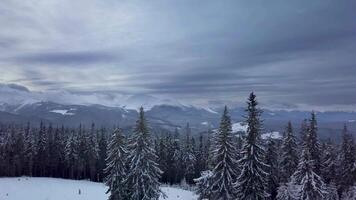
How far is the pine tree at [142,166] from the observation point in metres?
44.3

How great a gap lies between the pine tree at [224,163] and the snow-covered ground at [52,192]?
42424 mm

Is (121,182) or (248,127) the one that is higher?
(248,127)

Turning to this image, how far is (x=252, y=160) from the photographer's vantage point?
112 ft

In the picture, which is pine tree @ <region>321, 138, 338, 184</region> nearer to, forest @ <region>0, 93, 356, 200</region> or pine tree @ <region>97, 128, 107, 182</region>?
forest @ <region>0, 93, 356, 200</region>

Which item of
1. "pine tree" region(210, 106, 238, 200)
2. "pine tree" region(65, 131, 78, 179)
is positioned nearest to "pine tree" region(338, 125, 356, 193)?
"pine tree" region(210, 106, 238, 200)

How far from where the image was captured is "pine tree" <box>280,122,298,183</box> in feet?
198

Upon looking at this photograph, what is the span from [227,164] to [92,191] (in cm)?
5187

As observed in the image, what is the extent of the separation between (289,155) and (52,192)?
149 ft

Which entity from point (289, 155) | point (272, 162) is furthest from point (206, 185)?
point (289, 155)

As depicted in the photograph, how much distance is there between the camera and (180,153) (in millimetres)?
113688

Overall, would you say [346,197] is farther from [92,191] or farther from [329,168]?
[92,191]

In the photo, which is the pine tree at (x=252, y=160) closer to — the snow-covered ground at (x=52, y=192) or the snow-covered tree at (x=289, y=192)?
the snow-covered tree at (x=289, y=192)

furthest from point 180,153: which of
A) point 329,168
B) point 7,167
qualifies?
point 329,168

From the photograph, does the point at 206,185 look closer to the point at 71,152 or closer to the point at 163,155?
the point at 163,155
